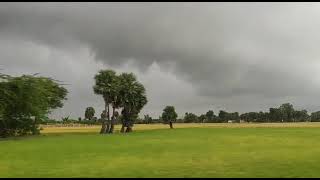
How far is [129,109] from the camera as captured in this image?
104312mm

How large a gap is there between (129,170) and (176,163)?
14.5 ft

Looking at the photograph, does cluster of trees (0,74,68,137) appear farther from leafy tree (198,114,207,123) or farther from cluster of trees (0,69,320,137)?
leafy tree (198,114,207,123)

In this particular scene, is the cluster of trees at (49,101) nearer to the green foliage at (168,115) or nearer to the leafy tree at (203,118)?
the green foliage at (168,115)

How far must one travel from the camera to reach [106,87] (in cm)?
9894

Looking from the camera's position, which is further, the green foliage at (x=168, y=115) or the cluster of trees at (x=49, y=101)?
the green foliage at (x=168, y=115)

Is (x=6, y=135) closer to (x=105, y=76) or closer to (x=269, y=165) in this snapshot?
(x=105, y=76)

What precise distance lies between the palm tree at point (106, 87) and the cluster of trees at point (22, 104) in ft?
44.9

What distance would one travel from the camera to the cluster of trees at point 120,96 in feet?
327

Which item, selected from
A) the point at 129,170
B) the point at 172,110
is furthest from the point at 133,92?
the point at 129,170

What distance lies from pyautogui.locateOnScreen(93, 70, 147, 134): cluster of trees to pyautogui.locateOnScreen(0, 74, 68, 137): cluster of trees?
14.4 m

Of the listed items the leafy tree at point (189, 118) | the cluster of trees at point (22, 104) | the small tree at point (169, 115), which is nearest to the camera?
the cluster of trees at point (22, 104)

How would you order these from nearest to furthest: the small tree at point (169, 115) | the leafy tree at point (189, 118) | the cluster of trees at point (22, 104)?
1. the cluster of trees at point (22, 104)
2. the small tree at point (169, 115)
3. the leafy tree at point (189, 118)

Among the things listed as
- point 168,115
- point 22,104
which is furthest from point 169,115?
point 22,104

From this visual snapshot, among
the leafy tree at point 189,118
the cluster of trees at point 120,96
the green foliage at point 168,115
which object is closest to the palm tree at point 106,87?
the cluster of trees at point 120,96
